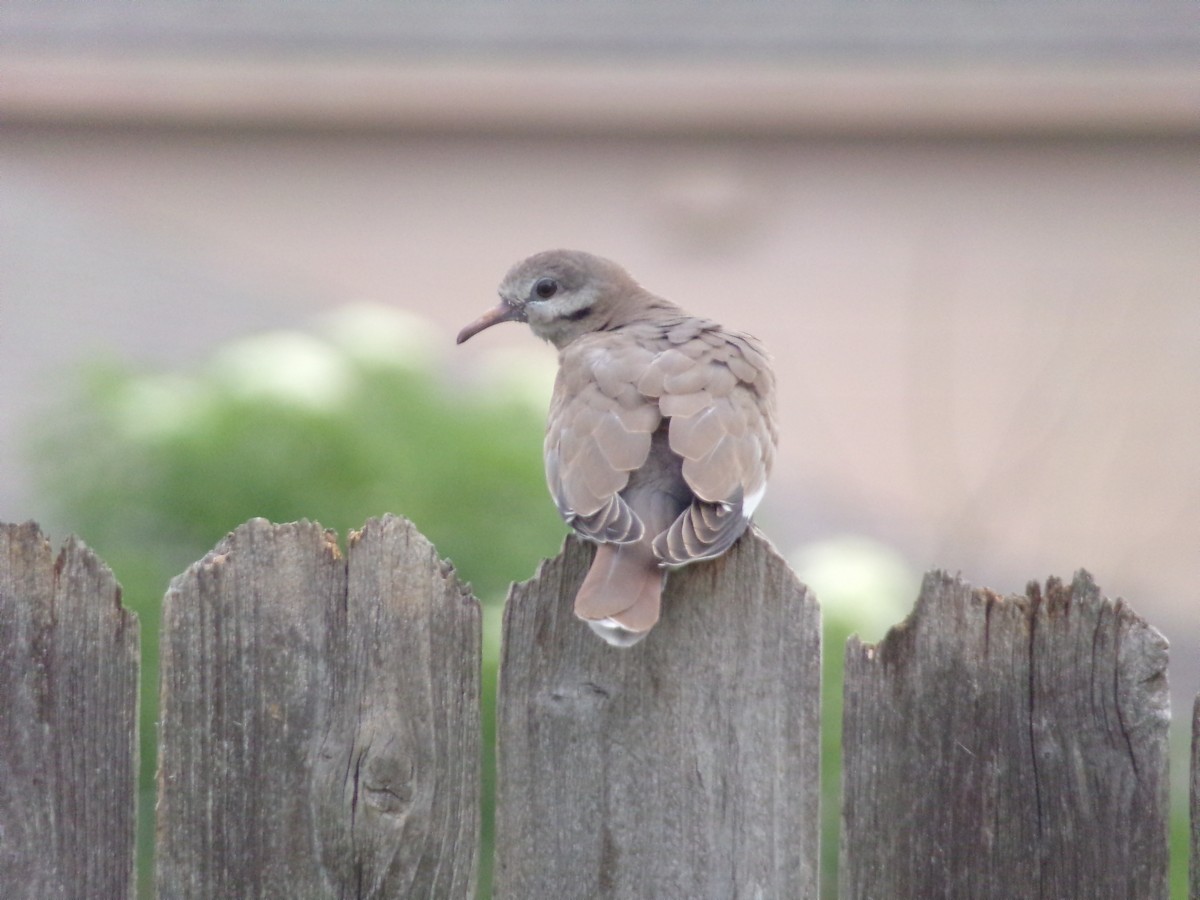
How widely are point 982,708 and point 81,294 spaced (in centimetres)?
948

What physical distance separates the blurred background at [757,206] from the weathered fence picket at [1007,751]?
684cm

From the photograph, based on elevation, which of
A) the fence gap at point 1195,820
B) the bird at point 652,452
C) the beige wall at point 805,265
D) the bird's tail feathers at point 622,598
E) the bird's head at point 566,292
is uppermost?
the beige wall at point 805,265

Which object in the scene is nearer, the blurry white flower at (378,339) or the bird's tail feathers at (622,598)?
the bird's tail feathers at (622,598)

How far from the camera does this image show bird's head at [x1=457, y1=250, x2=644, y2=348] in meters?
4.89

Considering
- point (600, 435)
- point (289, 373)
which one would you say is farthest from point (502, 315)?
point (600, 435)

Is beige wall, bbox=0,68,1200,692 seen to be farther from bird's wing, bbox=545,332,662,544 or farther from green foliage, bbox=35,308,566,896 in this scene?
bird's wing, bbox=545,332,662,544

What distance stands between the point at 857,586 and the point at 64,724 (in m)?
3.27

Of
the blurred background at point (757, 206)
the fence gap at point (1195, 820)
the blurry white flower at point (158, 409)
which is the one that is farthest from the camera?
the blurred background at point (757, 206)

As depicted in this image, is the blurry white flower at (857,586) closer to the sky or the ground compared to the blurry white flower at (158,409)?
closer to the ground

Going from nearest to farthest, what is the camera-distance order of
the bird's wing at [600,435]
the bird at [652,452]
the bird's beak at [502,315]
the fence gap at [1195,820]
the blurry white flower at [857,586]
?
the fence gap at [1195,820], the bird at [652,452], the bird's wing at [600,435], the bird's beak at [502,315], the blurry white flower at [857,586]

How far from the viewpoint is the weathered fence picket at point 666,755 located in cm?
267

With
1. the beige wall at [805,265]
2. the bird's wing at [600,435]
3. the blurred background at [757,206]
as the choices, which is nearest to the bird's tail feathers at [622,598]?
the bird's wing at [600,435]

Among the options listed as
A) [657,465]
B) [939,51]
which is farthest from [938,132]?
[657,465]

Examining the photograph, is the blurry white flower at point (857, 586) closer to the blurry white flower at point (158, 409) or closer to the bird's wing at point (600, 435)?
the bird's wing at point (600, 435)
